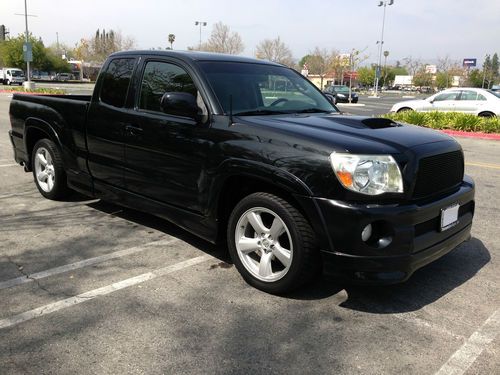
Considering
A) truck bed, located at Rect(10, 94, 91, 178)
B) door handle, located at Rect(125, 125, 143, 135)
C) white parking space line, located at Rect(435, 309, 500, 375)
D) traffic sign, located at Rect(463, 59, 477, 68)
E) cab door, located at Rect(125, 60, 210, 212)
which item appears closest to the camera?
white parking space line, located at Rect(435, 309, 500, 375)

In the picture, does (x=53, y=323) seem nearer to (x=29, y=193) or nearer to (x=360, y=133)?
(x=360, y=133)

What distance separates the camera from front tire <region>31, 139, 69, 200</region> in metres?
5.76

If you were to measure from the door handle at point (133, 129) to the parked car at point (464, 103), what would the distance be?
16.6 meters

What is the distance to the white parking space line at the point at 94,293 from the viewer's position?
3.25 metres

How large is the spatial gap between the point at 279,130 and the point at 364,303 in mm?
1429

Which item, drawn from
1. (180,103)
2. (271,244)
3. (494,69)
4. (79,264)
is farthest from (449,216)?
(494,69)

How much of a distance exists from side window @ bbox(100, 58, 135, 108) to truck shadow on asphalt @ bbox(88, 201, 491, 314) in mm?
1495

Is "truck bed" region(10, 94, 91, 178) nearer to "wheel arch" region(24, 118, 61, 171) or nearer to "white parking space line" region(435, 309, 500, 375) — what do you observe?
"wheel arch" region(24, 118, 61, 171)

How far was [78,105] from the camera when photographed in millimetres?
5277

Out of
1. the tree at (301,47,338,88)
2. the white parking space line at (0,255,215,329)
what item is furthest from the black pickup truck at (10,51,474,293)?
the tree at (301,47,338,88)

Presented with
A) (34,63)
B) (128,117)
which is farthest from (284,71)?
(34,63)

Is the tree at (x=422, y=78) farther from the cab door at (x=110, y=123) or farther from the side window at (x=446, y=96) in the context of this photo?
the cab door at (x=110, y=123)

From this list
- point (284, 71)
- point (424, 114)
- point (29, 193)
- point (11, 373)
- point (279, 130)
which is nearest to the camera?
point (11, 373)

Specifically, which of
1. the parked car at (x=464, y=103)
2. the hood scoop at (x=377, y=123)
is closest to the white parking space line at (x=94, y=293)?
the hood scoop at (x=377, y=123)
